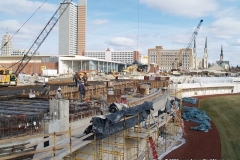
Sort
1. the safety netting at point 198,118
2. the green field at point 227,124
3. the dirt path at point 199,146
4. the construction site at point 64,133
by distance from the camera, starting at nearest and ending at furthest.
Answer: the construction site at point 64,133, the dirt path at point 199,146, the green field at point 227,124, the safety netting at point 198,118

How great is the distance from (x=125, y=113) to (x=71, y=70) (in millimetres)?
84405

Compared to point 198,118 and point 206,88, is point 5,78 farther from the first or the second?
point 206,88

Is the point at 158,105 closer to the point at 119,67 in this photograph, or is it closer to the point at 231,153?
the point at 231,153

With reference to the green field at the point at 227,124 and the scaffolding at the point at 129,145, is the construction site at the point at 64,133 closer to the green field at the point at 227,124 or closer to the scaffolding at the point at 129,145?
the scaffolding at the point at 129,145

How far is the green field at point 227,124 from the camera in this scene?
18.4 meters

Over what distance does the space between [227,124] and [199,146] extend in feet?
32.4

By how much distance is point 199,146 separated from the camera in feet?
61.8

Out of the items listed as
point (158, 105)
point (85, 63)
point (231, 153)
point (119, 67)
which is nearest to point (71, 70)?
point (85, 63)

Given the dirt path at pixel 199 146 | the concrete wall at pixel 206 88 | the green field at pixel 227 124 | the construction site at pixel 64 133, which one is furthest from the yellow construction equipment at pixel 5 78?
the concrete wall at pixel 206 88

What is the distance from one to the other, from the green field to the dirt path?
19.4 inches

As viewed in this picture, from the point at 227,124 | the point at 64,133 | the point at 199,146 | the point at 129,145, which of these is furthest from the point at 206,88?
the point at 64,133

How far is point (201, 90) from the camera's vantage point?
55031 mm

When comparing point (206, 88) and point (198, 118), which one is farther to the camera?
point (206, 88)

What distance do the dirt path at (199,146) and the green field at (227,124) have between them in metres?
0.49
